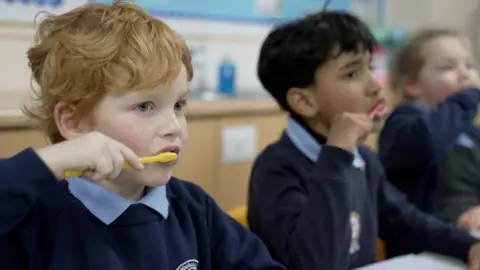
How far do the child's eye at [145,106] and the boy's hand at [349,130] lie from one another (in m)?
0.41

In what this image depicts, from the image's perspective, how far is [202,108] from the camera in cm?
144

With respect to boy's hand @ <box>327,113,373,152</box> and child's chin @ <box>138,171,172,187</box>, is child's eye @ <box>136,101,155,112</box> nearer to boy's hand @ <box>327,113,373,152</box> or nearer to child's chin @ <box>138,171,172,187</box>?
child's chin @ <box>138,171,172,187</box>

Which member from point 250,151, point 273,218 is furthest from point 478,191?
point 273,218

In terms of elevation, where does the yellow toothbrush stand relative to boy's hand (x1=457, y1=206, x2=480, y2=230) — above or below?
above

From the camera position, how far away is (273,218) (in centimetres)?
104

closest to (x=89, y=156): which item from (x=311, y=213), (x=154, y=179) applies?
A: (x=154, y=179)

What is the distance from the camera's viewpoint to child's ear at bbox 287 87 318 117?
1.15 metres

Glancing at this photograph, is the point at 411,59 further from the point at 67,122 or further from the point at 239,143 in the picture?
the point at 67,122

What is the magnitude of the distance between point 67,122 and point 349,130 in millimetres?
506

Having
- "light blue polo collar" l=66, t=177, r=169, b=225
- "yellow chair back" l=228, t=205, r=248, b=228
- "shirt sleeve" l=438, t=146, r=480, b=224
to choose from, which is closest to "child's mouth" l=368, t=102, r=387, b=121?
"yellow chair back" l=228, t=205, r=248, b=228

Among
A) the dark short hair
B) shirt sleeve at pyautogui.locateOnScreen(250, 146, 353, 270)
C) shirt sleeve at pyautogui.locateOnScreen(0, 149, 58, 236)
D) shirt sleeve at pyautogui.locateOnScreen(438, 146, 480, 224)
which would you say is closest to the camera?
shirt sleeve at pyautogui.locateOnScreen(0, 149, 58, 236)

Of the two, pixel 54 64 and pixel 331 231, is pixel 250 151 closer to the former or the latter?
pixel 331 231

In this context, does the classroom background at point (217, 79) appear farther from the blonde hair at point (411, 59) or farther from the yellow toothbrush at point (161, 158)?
the yellow toothbrush at point (161, 158)

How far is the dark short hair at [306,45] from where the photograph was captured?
112 centimetres
